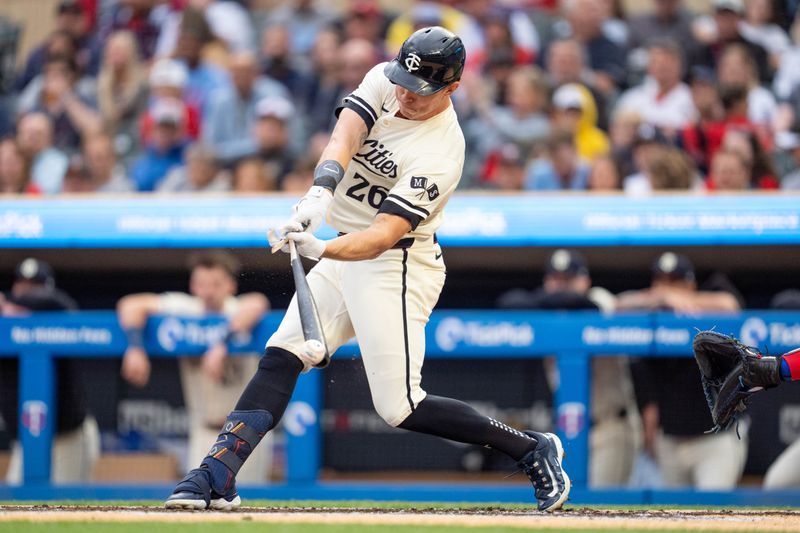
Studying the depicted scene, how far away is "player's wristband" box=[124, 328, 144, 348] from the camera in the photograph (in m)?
6.08

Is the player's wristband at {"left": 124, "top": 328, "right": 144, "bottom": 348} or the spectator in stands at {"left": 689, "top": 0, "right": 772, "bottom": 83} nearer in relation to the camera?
the player's wristband at {"left": 124, "top": 328, "right": 144, "bottom": 348}

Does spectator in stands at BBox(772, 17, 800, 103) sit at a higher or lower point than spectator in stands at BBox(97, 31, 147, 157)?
lower

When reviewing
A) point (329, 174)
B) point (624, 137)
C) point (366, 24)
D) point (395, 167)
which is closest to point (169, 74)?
point (366, 24)

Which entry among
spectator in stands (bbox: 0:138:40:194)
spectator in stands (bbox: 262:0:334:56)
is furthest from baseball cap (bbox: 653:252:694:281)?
spectator in stands (bbox: 0:138:40:194)

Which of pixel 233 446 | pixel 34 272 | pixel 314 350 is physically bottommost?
pixel 233 446

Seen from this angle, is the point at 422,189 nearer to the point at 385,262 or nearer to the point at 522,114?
the point at 385,262

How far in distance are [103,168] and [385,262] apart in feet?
14.4

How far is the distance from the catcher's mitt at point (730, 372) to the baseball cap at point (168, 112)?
15.2ft

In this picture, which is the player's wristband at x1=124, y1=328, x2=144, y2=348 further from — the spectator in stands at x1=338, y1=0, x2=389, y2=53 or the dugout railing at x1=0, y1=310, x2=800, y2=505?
the spectator in stands at x1=338, y1=0, x2=389, y2=53

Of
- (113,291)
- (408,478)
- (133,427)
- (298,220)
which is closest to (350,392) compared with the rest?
(408,478)

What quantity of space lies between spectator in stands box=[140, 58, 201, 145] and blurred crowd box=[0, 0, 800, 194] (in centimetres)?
2

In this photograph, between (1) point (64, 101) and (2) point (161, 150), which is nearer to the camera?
(2) point (161, 150)

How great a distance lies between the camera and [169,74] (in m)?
8.34

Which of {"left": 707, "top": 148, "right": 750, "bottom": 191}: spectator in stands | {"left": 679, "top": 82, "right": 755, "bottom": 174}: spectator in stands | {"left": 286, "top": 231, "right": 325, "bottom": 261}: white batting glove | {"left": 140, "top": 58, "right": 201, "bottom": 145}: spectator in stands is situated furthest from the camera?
{"left": 140, "top": 58, "right": 201, "bottom": 145}: spectator in stands
